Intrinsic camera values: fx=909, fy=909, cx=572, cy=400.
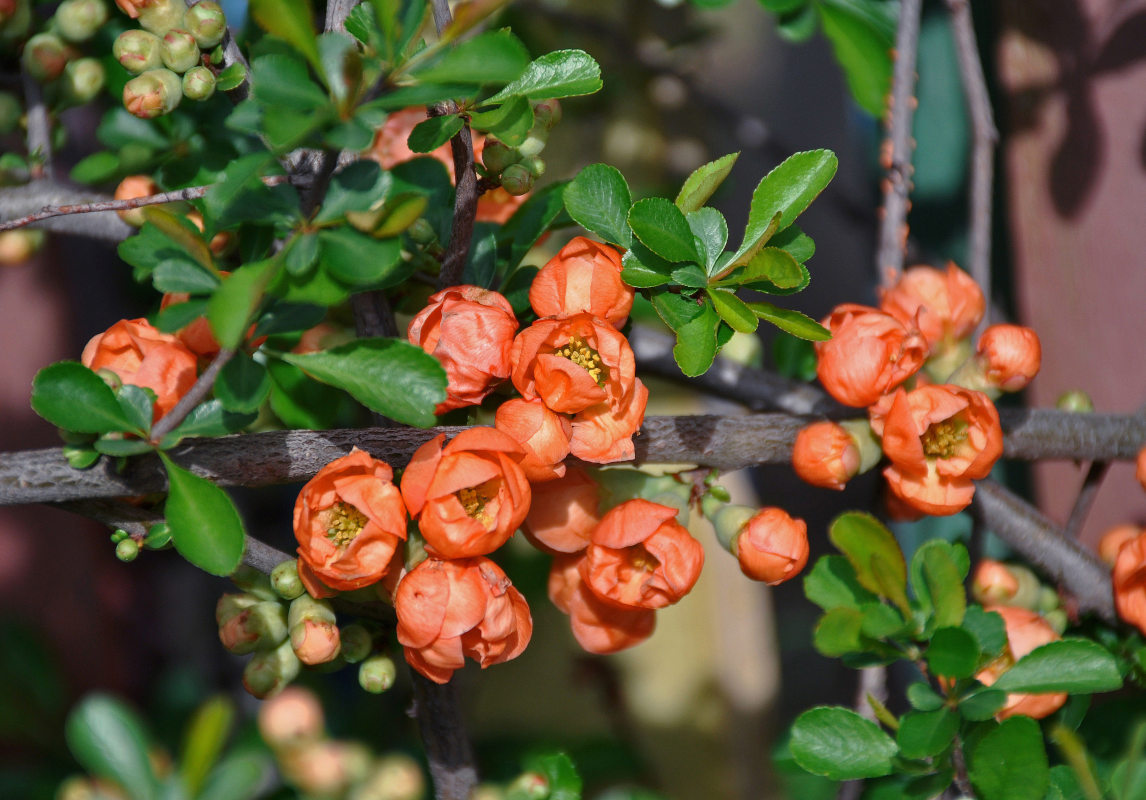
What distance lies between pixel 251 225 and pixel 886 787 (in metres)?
0.64

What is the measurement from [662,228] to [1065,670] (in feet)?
1.23

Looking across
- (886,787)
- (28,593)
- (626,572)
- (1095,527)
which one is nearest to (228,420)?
(626,572)

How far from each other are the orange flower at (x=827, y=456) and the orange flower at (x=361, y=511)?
0.90 feet

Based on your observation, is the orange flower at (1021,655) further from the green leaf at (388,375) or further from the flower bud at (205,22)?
the flower bud at (205,22)

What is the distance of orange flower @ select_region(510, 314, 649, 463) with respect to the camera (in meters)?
0.50

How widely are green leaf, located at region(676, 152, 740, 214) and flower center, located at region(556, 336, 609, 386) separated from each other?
0.11 metres

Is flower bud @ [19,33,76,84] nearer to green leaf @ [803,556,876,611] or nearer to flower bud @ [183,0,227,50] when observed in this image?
flower bud @ [183,0,227,50]

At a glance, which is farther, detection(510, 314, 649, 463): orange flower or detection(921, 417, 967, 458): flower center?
detection(921, 417, 967, 458): flower center

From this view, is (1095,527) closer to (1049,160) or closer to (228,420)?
(1049,160)

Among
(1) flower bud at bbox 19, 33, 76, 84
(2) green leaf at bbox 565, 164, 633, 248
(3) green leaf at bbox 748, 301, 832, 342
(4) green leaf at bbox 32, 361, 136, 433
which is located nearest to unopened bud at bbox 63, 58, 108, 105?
(1) flower bud at bbox 19, 33, 76, 84

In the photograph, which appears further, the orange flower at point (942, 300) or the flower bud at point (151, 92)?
the orange flower at point (942, 300)

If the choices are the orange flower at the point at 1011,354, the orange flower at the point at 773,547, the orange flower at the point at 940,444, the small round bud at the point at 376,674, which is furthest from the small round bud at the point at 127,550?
the orange flower at the point at 1011,354

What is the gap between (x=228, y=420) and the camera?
20.6 inches

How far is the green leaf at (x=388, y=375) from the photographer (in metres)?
0.47
